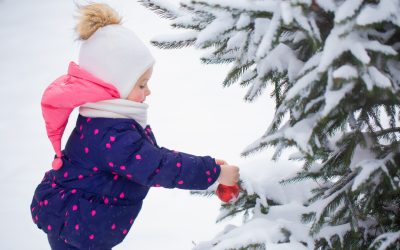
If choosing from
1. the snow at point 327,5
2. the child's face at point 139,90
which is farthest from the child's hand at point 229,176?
the snow at point 327,5

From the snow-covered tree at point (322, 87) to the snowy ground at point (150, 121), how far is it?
3.62ft

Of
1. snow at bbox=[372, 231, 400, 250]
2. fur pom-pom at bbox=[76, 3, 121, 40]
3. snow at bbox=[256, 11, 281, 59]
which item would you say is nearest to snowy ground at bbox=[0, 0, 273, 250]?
fur pom-pom at bbox=[76, 3, 121, 40]

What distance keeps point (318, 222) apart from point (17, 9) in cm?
1218

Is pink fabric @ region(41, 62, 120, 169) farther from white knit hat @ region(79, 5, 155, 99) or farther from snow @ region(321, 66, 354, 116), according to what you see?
snow @ region(321, 66, 354, 116)

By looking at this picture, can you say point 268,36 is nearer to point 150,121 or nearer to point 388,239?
point 388,239

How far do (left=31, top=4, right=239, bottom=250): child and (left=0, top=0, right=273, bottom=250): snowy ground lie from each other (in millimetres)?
345

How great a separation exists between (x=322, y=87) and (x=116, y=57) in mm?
1039

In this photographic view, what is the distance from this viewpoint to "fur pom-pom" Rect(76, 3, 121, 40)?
192cm

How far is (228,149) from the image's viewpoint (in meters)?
5.06

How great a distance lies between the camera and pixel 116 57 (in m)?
1.89

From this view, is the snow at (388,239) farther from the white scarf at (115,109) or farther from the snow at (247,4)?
the white scarf at (115,109)

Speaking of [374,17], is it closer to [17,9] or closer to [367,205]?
[367,205]

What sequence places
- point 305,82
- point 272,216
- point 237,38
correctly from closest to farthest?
point 305,82
point 237,38
point 272,216

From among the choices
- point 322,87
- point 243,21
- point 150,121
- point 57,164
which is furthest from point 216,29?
point 150,121
